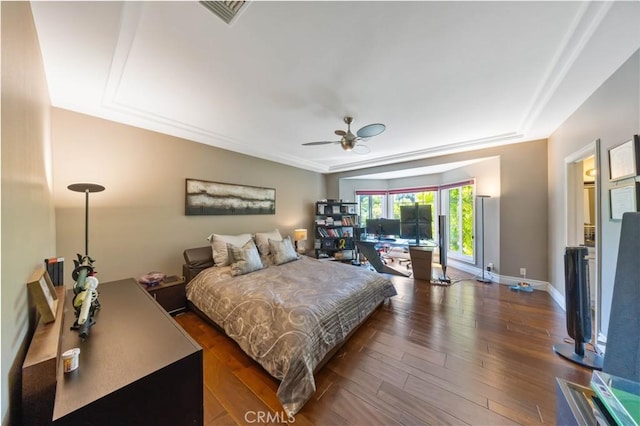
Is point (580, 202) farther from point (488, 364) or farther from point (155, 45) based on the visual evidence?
point (155, 45)

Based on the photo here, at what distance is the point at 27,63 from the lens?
1235 mm

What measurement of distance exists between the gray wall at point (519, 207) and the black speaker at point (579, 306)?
1.94 m

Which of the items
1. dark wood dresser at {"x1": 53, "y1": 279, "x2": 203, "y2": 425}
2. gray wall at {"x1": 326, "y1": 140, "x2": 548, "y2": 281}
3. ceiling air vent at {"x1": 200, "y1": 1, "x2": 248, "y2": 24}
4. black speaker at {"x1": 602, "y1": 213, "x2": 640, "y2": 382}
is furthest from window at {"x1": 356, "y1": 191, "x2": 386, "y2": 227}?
dark wood dresser at {"x1": 53, "y1": 279, "x2": 203, "y2": 425}

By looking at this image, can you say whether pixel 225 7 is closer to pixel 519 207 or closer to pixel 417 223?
pixel 417 223

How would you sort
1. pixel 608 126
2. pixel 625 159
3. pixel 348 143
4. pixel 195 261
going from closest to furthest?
1. pixel 625 159
2. pixel 608 126
3. pixel 348 143
4. pixel 195 261

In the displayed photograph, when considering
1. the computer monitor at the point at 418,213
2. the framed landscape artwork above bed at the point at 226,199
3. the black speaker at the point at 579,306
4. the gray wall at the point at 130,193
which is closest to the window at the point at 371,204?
the computer monitor at the point at 418,213

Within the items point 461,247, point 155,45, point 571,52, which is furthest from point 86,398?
point 461,247

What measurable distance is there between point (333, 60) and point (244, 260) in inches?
96.1

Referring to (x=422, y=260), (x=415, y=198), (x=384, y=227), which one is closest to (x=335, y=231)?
(x=384, y=227)

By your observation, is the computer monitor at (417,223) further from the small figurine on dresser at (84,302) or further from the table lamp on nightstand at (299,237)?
the small figurine on dresser at (84,302)

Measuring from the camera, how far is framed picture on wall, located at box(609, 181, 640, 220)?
63.2 inches

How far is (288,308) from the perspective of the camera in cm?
183

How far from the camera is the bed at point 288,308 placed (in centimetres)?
156

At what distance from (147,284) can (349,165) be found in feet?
14.3
